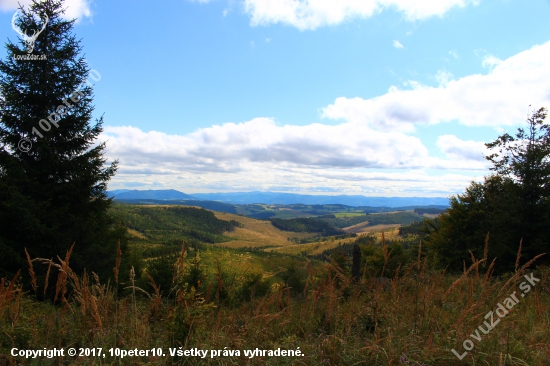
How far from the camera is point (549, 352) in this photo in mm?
2617

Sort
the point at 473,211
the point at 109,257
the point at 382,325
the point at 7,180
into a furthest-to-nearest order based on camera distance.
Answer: the point at 473,211, the point at 109,257, the point at 7,180, the point at 382,325

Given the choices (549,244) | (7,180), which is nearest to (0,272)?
(7,180)

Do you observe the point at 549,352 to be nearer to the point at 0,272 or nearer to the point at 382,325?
the point at 382,325

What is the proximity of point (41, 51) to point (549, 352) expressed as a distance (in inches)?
676

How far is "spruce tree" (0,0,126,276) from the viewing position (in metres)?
10.4

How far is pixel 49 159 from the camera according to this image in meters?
11.1

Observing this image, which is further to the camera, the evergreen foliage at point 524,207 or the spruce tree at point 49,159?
the evergreen foliage at point 524,207

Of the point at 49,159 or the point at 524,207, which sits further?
the point at 524,207

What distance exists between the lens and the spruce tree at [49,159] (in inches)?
411

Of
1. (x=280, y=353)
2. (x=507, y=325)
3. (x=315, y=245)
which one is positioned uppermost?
(x=507, y=325)

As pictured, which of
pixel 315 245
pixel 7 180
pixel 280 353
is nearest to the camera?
pixel 280 353

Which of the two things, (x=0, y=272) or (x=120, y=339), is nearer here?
(x=120, y=339)

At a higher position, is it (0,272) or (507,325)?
(507,325)

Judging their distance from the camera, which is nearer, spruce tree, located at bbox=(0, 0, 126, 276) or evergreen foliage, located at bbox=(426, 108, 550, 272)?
spruce tree, located at bbox=(0, 0, 126, 276)
